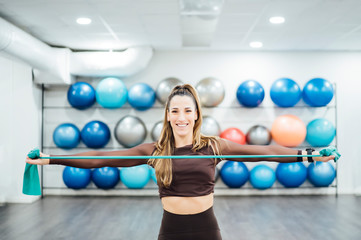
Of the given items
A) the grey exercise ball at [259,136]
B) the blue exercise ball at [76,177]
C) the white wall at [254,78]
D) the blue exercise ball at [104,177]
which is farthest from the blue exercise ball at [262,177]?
the blue exercise ball at [76,177]

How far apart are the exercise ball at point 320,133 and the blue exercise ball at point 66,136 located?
12.8 ft

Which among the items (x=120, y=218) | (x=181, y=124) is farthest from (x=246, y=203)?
(x=181, y=124)

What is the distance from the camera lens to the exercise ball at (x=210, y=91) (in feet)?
16.4

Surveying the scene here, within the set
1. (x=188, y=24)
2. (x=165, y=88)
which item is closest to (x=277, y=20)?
(x=188, y=24)

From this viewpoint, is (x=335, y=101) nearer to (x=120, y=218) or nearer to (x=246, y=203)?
(x=246, y=203)

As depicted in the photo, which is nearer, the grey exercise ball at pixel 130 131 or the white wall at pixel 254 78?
the grey exercise ball at pixel 130 131

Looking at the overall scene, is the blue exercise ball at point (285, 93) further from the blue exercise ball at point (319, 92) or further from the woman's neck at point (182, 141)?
the woman's neck at point (182, 141)

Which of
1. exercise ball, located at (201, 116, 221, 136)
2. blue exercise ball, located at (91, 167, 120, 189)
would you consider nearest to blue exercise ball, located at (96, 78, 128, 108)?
blue exercise ball, located at (91, 167, 120, 189)

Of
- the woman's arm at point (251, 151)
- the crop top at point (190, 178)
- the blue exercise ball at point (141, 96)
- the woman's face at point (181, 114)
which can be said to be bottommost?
the crop top at point (190, 178)

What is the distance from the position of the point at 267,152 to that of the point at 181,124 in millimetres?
526

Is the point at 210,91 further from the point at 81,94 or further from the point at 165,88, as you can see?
the point at 81,94

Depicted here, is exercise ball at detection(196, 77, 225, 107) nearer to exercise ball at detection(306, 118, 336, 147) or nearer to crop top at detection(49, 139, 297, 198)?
exercise ball at detection(306, 118, 336, 147)

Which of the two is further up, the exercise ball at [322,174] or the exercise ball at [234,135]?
the exercise ball at [234,135]

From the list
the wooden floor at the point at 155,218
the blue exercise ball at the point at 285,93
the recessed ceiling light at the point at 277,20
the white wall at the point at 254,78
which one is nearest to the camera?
the wooden floor at the point at 155,218
